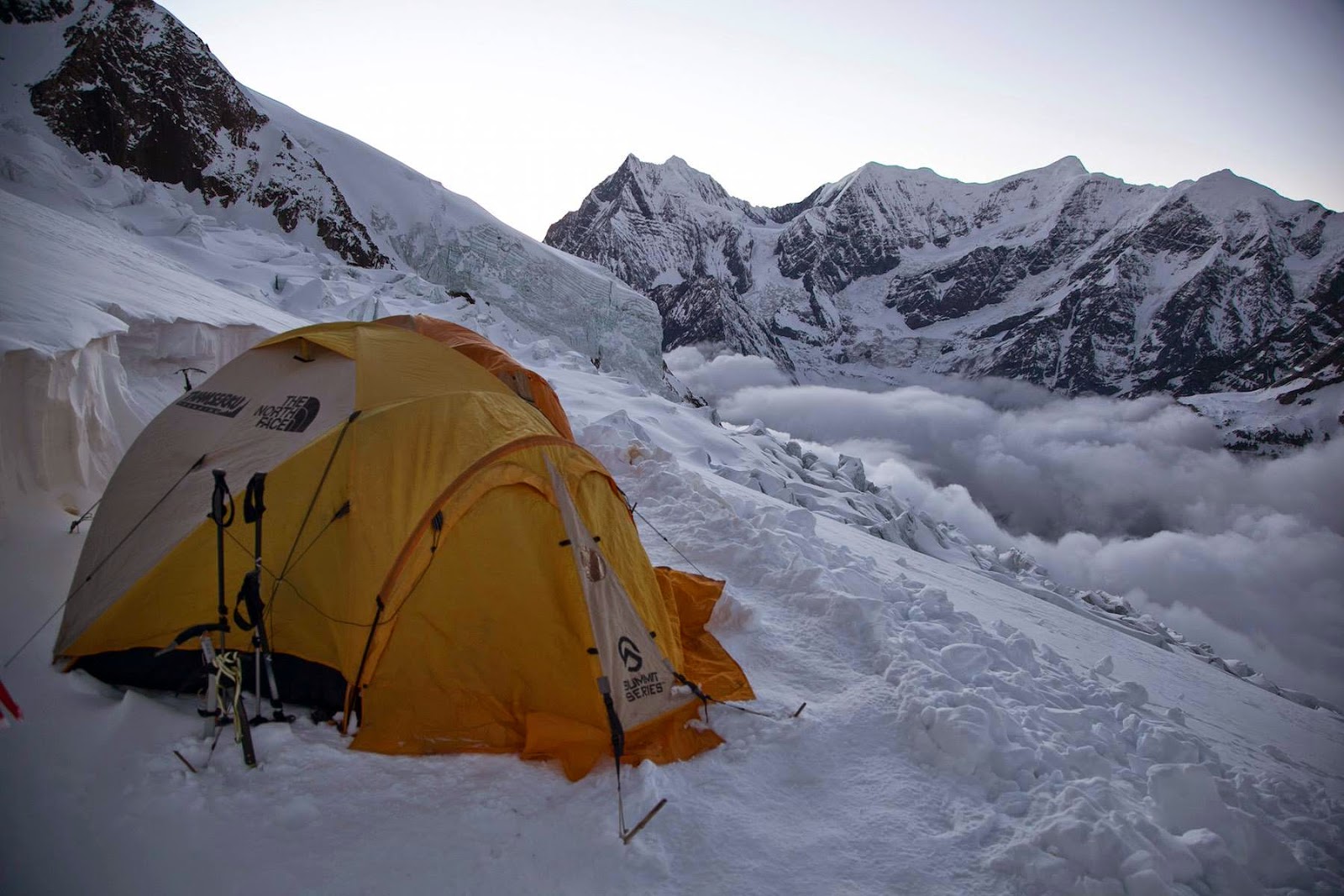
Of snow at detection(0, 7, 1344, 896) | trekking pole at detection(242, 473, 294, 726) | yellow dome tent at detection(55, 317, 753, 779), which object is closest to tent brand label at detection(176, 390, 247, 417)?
yellow dome tent at detection(55, 317, 753, 779)

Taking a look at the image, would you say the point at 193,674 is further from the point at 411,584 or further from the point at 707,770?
the point at 707,770

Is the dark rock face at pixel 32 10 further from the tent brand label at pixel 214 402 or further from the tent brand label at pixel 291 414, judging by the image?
the tent brand label at pixel 291 414

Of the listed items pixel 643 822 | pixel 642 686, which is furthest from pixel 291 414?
pixel 643 822

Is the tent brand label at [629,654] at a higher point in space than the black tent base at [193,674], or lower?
higher

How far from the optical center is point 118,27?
4531cm

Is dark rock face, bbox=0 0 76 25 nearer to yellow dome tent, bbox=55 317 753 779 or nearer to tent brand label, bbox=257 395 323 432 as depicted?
tent brand label, bbox=257 395 323 432

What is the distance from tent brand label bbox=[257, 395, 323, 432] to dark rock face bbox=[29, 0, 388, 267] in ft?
159

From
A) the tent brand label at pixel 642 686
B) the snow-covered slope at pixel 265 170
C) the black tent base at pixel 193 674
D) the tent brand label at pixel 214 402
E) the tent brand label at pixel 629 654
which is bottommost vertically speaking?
the black tent base at pixel 193 674

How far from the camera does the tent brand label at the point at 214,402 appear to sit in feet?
14.9

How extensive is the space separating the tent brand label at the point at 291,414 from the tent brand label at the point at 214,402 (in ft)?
0.88

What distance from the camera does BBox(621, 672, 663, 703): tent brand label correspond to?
378 centimetres

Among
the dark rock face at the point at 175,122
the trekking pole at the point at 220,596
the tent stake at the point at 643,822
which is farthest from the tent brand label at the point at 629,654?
the dark rock face at the point at 175,122

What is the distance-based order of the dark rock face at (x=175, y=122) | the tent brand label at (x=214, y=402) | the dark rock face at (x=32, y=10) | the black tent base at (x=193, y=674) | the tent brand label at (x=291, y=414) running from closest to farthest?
the black tent base at (x=193, y=674) < the tent brand label at (x=291, y=414) < the tent brand label at (x=214, y=402) < the dark rock face at (x=32, y=10) < the dark rock face at (x=175, y=122)

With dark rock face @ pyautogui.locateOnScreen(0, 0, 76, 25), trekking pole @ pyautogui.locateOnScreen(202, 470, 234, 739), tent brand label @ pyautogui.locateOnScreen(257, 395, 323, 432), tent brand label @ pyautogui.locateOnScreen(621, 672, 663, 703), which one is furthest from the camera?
dark rock face @ pyautogui.locateOnScreen(0, 0, 76, 25)
